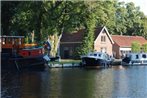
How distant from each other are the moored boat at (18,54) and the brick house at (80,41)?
89.2 feet

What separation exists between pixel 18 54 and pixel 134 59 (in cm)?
2847

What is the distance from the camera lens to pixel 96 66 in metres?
68.5

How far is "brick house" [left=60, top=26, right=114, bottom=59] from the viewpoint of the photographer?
88.1m

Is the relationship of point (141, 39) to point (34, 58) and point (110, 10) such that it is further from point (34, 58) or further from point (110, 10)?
point (34, 58)

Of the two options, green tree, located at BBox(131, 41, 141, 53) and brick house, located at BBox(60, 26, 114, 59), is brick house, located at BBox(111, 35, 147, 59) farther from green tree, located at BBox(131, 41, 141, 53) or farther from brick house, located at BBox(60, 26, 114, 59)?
brick house, located at BBox(60, 26, 114, 59)

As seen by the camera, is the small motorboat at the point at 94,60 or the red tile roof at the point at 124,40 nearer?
the small motorboat at the point at 94,60

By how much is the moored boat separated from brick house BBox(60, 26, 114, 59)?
27.2 m

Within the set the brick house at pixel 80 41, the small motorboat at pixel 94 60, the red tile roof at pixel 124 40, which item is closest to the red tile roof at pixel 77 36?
the brick house at pixel 80 41

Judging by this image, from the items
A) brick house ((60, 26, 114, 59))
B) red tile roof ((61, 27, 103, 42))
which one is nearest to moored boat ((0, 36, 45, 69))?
brick house ((60, 26, 114, 59))

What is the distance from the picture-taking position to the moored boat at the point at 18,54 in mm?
57000

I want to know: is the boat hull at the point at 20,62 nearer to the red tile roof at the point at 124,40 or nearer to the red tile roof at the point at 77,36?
the red tile roof at the point at 77,36

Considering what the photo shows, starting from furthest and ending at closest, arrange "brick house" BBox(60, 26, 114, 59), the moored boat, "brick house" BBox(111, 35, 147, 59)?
1. "brick house" BBox(111, 35, 147, 59)
2. "brick house" BBox(60, 26, 114, 59)
3. the moored boat

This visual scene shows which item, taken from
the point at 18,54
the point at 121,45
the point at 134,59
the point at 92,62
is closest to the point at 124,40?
the point at 121,45

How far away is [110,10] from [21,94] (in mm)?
43150
